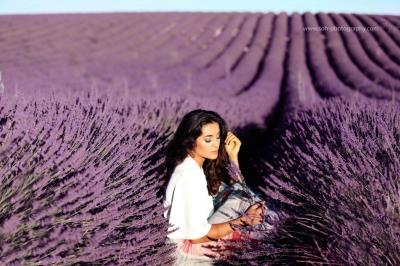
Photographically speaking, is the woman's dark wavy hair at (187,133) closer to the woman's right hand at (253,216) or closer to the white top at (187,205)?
the white top at (187,205)

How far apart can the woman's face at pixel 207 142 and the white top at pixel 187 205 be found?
0.17 meters

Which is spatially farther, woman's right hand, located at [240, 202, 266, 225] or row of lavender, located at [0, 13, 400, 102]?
row of lavender, located at [0, 13, 400, 102]

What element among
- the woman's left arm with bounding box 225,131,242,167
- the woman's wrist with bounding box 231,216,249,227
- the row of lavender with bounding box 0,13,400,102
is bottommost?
the woman's wrist with bounding box 231,216,249,227

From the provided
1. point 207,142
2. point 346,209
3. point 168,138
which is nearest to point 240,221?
point 207,142

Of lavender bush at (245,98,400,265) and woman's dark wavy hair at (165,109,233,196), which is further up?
woman's dark wavy hair at (165,109,233,196)

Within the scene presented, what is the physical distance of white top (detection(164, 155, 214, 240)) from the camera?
2660 millimetres

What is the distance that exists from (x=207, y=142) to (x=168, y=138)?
5.96ft

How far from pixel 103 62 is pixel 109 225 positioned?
16.0 metres

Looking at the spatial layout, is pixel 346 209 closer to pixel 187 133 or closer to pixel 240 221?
pixel 240 221

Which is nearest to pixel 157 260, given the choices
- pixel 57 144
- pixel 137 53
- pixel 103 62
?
pixel 57 144

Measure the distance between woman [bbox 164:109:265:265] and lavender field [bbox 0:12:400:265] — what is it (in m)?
0.11

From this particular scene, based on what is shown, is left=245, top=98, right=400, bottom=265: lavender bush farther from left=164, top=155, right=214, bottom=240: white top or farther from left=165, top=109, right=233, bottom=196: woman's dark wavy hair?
left=165, top=109, right=233, bottom=196: woman's dark wavy hair

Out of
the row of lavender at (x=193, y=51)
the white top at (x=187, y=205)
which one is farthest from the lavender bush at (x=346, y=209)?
the row of lavender at (x=193, y=51)

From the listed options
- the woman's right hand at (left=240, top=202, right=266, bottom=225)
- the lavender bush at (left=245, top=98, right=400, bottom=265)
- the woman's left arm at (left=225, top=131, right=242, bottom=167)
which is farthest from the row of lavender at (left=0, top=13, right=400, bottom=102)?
the woman's right hand at (left=240, top=202, right=266, bottom=225)
